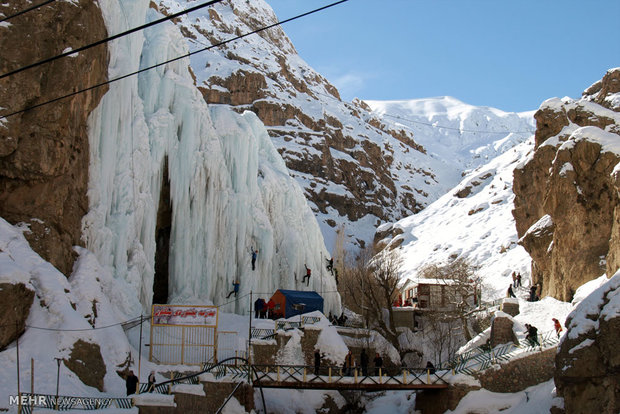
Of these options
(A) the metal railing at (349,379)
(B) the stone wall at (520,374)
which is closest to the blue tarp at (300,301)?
(A) the metal railing at (349,379)

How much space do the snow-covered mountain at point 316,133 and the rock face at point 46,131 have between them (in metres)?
66.4

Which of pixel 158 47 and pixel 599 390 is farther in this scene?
pixel 158 47

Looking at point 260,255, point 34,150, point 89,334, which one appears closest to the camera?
point 89,334

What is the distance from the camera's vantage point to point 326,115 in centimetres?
13050

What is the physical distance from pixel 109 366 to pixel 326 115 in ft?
363

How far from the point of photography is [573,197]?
33562 mm

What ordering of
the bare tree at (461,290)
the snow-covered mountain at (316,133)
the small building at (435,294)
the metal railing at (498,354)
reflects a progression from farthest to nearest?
the snow-covered mountain at (316,133) → the small building at (435,294) → the bare tree at (461,290) → the metal railing at (498,354)

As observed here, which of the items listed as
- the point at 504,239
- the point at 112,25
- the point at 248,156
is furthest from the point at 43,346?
the point at 504,239

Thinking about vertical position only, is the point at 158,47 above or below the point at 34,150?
above

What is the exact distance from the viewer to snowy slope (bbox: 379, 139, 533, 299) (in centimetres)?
5594

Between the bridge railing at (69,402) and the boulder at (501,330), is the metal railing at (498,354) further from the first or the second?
the bridge railing at (69,402)

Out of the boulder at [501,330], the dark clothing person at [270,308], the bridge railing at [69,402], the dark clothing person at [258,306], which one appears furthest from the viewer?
the dark clothing person at [270,308]

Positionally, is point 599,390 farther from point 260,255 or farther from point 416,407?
point 260,255

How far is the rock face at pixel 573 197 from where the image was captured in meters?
32.0
